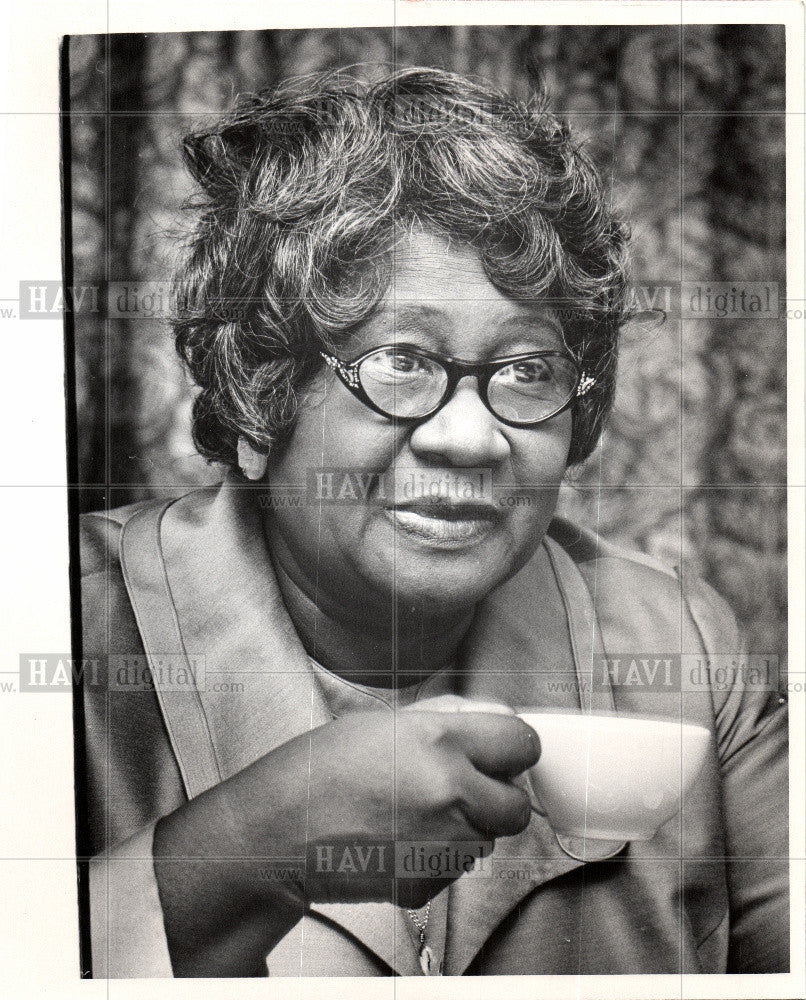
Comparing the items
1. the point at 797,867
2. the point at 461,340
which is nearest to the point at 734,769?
the point at 797,867

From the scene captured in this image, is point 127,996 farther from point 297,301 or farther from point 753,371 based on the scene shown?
point 753,371

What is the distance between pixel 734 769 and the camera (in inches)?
42.8

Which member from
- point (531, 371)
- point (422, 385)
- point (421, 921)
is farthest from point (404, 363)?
point (421, 921)

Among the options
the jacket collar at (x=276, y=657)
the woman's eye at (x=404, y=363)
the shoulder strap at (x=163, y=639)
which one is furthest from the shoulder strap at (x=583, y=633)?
the shoulder strap at (x=163, y=639)

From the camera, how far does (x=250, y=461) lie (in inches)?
42.4

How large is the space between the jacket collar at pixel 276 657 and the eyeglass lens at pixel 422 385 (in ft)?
0.60

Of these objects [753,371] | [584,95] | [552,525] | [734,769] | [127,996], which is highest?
[584,95]

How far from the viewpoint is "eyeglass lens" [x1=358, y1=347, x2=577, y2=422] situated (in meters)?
1.04

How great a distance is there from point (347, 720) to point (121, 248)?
2.12 feet

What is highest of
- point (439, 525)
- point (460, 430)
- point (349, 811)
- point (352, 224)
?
point (352, 224)

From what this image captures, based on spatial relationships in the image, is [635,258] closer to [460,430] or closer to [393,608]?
[460,430]

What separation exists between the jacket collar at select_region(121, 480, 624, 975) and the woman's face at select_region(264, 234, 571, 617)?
0.14 ft

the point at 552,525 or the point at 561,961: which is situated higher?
the point at 552,525

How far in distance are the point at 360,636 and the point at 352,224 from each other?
0.50 metres
